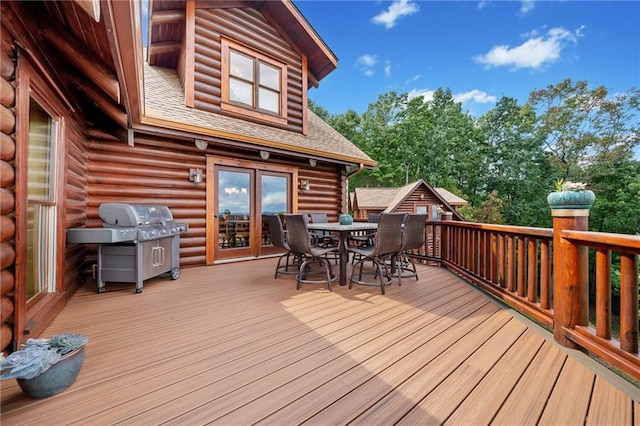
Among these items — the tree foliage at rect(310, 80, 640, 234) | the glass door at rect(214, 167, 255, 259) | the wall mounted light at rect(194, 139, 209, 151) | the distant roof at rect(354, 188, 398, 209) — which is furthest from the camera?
the distant roof at rect(354, 188, 398, 209)

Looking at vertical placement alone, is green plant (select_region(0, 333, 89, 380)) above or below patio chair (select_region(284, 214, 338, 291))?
below

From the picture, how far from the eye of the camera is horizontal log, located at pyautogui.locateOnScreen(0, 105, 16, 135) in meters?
1.60

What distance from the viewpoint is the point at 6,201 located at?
5.48 feet

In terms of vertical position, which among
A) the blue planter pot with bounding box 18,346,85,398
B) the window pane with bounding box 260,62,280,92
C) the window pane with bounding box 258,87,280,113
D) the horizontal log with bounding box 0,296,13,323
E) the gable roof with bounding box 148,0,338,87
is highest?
the gable roof with bounding box 148,0,338,87

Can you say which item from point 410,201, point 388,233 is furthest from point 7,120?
point 410,201

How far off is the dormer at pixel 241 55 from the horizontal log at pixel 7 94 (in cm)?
347

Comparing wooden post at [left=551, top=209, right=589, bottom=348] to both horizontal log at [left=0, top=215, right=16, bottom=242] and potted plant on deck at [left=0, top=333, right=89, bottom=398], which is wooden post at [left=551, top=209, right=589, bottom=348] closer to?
potted plant on deck at [left=0, top=333, right=89, bottom=398]

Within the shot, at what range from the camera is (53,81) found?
7.75 feet

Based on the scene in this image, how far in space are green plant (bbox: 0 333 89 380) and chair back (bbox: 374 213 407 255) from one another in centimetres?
268

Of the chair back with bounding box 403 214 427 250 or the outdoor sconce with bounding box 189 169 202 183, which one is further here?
the outdoor sconce with bounding box 189 169 202 183

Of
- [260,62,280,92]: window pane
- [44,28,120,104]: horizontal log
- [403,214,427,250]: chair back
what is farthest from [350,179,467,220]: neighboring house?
[44,28,120,104]: horizontal log

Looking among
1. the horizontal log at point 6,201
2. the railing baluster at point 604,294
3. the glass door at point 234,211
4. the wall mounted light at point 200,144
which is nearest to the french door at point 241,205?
the glass door at point 234,211

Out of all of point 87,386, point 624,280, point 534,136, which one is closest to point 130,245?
→ point 87,386

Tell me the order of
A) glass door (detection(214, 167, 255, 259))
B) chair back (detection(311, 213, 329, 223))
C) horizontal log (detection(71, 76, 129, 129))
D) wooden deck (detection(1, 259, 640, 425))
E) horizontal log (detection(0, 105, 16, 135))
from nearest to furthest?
wooden deck (detection(1, 259, 640, 425)) < horizontal log (detection(0, 105, 16, 135)) < horizontal log (detection(71, 76, 129, 129)) < glass door (detection(214, 167, 255, 259)) < chair back (detection(311, 213, 329, 223))
